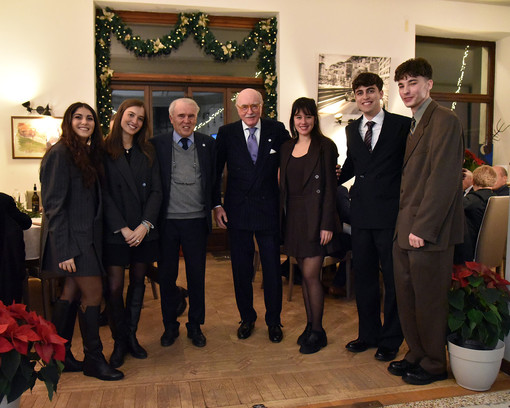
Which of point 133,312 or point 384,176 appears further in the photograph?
point 133,312

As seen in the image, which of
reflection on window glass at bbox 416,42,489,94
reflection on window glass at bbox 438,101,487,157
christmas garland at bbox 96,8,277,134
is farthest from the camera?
reflection on window glass at bbox 438,101,487,157

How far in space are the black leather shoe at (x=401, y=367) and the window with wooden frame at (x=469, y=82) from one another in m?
5.74

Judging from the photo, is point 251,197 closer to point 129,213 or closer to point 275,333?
point 129,213

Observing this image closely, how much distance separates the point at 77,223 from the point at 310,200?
1.43 m

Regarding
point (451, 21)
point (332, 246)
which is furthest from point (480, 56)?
point (332, 246)

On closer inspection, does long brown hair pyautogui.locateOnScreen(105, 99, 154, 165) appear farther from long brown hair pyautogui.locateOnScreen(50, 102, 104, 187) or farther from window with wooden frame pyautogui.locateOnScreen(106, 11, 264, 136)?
window with wooden frame pyautogui.locateOnScreen(106, 11, 264, 136)

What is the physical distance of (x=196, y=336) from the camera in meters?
3.15

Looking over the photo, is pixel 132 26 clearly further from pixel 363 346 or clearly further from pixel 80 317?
pixel 363 346

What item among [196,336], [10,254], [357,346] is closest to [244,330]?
[196,336]

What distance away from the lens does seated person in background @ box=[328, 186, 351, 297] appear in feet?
13.8

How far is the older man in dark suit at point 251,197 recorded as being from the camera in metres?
3.10

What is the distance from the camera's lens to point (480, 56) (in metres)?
7.55

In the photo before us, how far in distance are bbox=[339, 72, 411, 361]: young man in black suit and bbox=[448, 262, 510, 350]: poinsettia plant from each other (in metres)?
0.44

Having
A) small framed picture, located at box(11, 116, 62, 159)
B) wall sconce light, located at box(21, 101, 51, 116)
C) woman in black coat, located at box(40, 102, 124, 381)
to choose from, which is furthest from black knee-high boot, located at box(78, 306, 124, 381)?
wall sconce light, located at box(21, 101, 51, 116)
